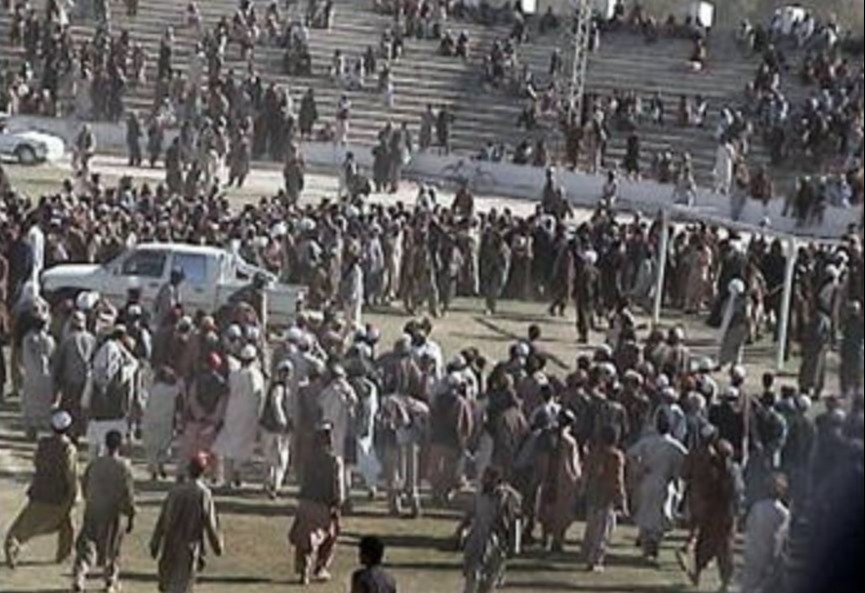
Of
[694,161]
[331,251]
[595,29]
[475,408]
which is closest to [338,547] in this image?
[475,408]

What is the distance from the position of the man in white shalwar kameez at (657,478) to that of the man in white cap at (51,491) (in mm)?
3573

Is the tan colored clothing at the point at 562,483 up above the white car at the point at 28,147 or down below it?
above

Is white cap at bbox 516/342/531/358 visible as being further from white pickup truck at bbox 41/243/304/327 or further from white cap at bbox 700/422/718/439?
white pickup truck at bbox 41/243/304/327

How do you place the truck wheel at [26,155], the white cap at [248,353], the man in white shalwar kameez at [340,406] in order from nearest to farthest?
the man in white shalwar kameez at [340,406], the white cap at [248,353], the truck wheel at [26,155]

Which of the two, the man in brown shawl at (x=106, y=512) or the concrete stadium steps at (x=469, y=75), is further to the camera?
the concrete stadium steps at (x=469, y=75)

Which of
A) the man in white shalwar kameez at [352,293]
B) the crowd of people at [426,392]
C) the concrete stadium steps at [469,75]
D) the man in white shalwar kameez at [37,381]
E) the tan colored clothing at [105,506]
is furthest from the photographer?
the concrete stadium steps at [469,75]

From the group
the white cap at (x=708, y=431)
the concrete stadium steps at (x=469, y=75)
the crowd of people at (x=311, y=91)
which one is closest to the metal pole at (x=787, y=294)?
the white cap at (x=708, y=431)

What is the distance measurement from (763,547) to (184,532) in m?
4.30

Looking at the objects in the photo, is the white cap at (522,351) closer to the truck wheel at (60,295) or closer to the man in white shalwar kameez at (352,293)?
the truck wheel at (60,295)

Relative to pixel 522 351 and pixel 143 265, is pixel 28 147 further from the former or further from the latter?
pixel 522 351

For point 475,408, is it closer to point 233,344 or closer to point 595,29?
point 233,344

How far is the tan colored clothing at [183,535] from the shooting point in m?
9.95

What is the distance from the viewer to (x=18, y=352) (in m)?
14.8

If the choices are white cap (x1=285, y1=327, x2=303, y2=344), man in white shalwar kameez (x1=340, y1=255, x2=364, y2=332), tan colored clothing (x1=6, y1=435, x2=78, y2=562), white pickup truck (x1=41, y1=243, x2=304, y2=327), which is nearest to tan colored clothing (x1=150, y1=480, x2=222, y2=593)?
tan colored clothing (x1=6, y1=435, x2=78, y2=562)
